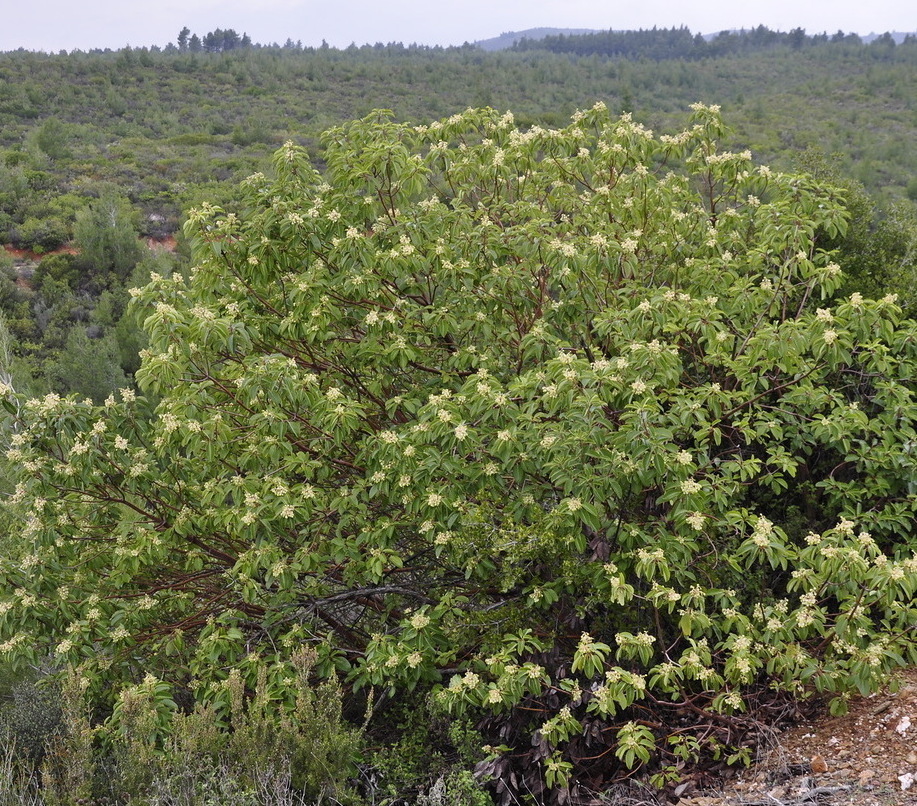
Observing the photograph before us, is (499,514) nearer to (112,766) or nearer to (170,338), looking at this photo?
(170,338)

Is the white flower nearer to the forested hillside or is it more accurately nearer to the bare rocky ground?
the forested hillside

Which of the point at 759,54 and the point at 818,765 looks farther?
the point at 759,54

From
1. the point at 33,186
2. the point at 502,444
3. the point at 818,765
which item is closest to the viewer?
the point at 818,765

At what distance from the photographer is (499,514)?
5.40 metres

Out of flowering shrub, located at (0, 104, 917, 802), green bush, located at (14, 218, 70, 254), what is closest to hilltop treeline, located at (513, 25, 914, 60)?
green bush, located at (14, 218, 70, 254)

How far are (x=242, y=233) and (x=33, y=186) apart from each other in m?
29.3

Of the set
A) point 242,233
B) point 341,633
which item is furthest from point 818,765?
point 242,233

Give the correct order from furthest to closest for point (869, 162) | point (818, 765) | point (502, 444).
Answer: point (869, 162)
point (502, 444)
point (818, 765)

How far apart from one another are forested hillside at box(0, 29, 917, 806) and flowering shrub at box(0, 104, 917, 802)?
0.03 metres

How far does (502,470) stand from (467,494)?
39cm

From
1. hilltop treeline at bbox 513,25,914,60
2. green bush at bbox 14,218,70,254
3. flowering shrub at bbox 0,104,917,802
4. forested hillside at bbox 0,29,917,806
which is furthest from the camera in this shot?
hilltop treeline at bbox 513,25,914,60

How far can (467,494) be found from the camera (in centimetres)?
521

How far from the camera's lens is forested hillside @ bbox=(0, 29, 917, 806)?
4.38 metres

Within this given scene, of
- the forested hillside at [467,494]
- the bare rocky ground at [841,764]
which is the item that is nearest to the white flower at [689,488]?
the forested hillside at [467,494]
